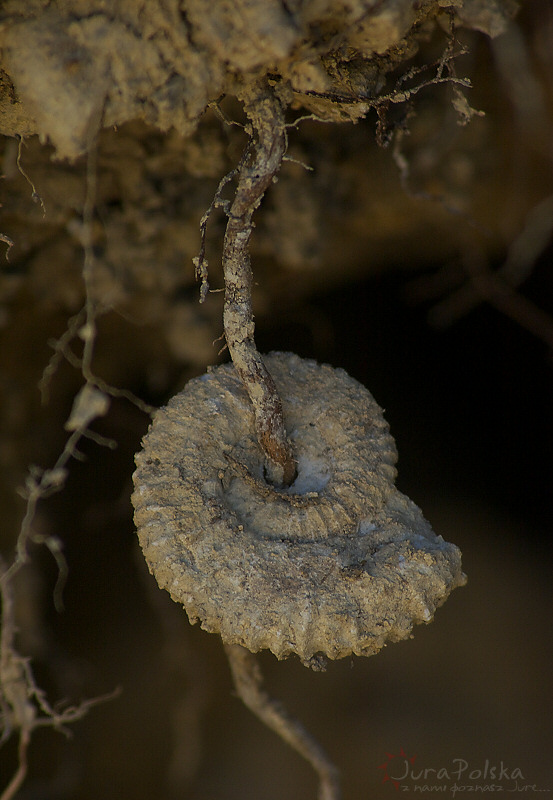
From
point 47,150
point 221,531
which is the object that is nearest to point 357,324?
point 47,150

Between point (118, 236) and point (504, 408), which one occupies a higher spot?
point (118, 236)

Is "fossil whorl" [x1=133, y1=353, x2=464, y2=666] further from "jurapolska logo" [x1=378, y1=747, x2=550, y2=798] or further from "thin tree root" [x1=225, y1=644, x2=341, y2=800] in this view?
"jurapolska logo" [x1=378, y1=747, x2=550, y2=798]

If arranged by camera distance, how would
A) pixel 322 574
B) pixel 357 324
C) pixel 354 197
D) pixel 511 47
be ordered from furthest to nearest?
1. pixel 357 324
2. pixel 354 197
3. pixel 511 47
4. pixel 322 574

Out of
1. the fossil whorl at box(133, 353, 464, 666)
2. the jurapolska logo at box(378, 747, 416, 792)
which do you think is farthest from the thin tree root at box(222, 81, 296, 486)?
the jurapolska logo at box(378, 747, 416, 792)

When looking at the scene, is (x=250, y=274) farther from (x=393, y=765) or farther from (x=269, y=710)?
(x=393, y=765)

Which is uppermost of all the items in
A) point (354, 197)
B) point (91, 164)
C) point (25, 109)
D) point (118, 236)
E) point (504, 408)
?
point (354, 197)

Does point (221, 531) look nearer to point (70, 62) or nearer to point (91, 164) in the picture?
point (91, 164)

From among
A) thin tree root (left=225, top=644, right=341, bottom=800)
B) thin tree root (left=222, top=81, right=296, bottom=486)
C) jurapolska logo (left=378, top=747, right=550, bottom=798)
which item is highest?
thin tree root (left=222, top=81, right=296, bottom=486)

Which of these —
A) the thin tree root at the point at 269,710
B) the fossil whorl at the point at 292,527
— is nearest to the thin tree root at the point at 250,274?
the fossil whorl at the point at 292,527
